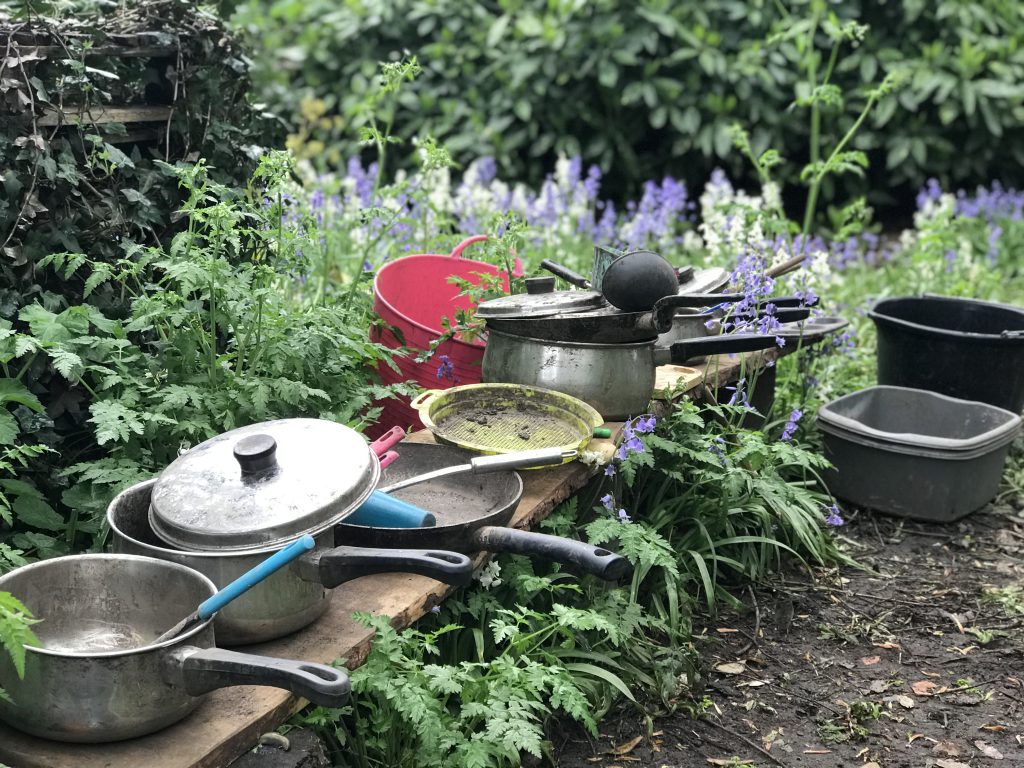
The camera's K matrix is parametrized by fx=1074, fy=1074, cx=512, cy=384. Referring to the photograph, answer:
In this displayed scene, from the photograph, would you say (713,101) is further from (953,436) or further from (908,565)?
(908,565)

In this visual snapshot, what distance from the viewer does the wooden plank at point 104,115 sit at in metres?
2.73

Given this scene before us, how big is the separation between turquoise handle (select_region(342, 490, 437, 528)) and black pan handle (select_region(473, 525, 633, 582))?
0.13 meters

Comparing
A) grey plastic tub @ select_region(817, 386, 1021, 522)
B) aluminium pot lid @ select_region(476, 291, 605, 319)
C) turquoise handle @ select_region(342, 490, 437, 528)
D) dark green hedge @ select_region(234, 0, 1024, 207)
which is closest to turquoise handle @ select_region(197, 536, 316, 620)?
turquoise handle @ select_region(342, 490, 437, 528)

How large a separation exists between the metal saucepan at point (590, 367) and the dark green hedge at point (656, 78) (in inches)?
172

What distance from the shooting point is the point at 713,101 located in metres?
7.11

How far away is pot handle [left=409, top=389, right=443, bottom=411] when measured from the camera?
296cm

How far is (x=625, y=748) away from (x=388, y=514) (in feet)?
2.81

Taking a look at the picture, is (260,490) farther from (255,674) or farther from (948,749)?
(948,749)

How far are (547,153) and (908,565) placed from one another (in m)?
4.85

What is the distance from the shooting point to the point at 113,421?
7.52 ft

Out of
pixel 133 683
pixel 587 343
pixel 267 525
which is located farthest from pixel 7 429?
pixel 587 343

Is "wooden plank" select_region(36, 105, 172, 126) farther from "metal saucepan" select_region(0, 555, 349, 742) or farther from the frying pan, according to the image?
"metal saucepan" select_region(0, 555, 349, 742)

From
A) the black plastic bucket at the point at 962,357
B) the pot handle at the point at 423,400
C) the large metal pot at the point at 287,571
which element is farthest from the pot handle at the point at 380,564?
the black plastic bucket at the point at 962,357

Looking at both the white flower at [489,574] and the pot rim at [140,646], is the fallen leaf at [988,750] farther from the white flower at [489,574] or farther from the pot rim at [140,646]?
the pot rim at [140,646]
